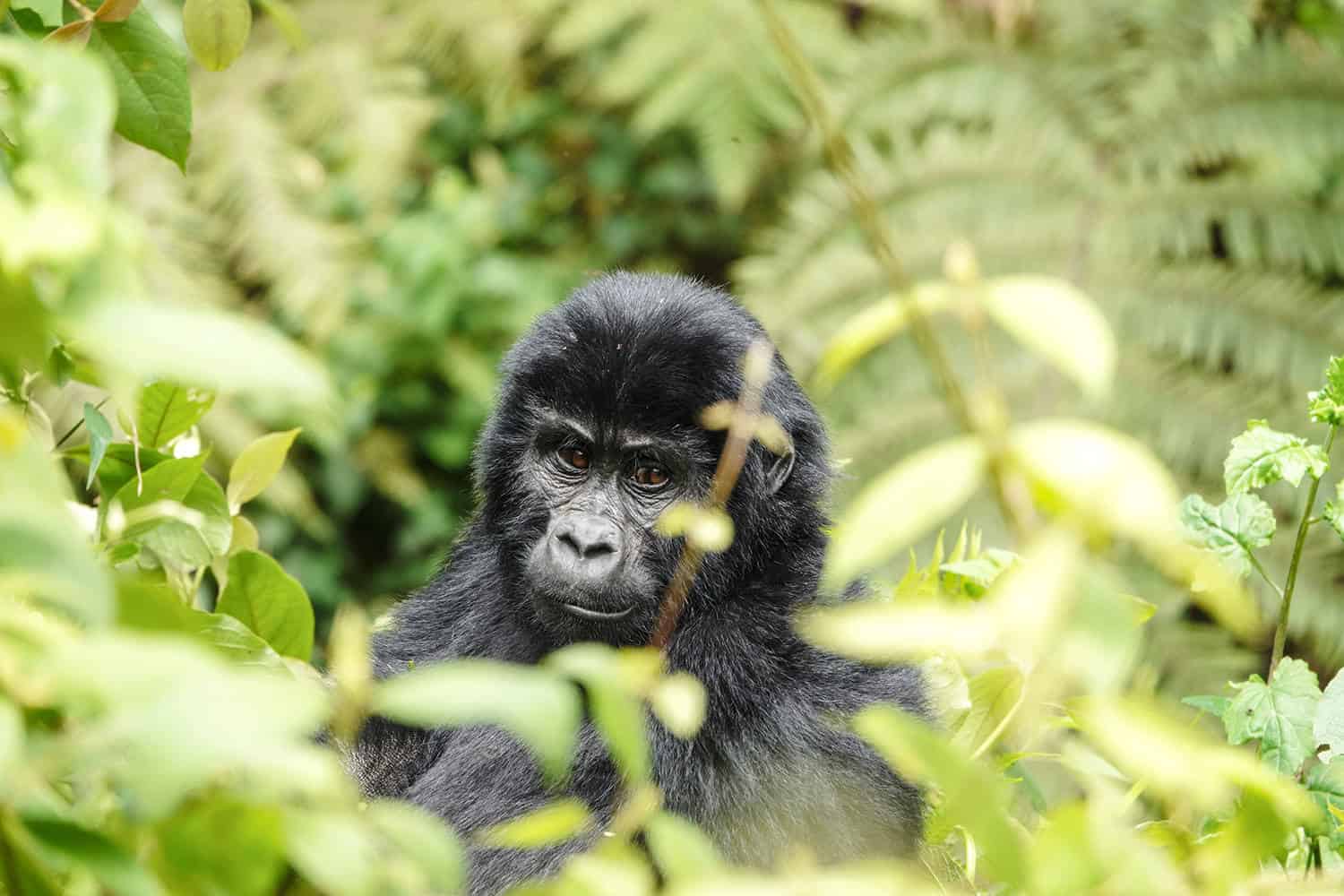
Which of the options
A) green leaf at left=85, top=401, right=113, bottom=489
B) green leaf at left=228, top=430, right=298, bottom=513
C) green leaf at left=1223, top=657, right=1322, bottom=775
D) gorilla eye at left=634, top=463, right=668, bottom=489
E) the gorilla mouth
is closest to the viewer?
green leaf at left=85, top=401, right=113, bottom=489

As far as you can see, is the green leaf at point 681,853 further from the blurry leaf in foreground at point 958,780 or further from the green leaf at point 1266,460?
the green leaf at point 1266,460

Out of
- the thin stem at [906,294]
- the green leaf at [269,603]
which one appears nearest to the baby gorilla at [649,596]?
the green leaf at [269,603]

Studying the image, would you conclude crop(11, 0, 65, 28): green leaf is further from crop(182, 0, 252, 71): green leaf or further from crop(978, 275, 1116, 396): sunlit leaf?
crop(978, 275, 1116, 396): sunlit leaf

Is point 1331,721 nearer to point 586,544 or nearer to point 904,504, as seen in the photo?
point 904,504

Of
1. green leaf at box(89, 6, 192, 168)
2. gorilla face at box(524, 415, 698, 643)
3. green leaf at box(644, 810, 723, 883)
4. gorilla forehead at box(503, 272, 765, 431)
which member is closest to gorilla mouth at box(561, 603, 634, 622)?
gorilla face at box(524, 415, 698, 643)

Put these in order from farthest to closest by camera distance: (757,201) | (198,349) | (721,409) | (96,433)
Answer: (757,201)
(96,433)
(721,409)
(198,349)

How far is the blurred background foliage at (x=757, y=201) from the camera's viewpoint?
17.5 ft

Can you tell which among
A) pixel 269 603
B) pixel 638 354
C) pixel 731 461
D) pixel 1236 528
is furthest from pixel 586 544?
pixel 1236 528

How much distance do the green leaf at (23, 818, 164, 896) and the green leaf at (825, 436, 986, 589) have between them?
0.38m

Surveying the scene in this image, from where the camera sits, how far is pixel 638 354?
8.23 ft

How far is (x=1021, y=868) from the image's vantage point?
2.45 ft

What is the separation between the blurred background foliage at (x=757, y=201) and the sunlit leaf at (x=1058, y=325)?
449cm

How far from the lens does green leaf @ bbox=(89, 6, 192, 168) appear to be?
1.45m

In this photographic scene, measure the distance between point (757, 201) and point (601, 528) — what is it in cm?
464
